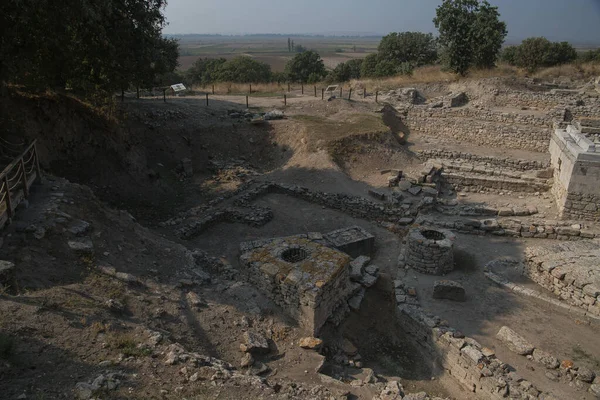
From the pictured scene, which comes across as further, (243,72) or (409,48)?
(243,72)

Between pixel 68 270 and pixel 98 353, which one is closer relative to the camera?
pixel 98 353

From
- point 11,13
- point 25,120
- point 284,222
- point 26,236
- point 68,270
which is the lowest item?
point 284,222

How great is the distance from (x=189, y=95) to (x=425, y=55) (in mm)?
26764

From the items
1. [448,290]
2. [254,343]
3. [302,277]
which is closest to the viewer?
[254,343]

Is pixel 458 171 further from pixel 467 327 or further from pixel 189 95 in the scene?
pixel 189 95

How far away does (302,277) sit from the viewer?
925cm

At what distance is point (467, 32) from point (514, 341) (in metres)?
28.0

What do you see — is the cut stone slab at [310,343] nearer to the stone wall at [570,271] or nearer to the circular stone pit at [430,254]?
the circular stone pit at [430,254]

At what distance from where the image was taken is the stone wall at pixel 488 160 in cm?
1847

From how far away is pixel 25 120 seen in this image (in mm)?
13258

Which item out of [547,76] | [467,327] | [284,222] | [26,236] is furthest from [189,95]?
[547,76]

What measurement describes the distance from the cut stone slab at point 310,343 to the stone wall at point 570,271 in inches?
253

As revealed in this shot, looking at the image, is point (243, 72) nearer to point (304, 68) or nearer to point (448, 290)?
point (304, 68)

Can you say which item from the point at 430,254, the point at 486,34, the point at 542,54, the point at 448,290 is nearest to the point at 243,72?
the point at 486,34
